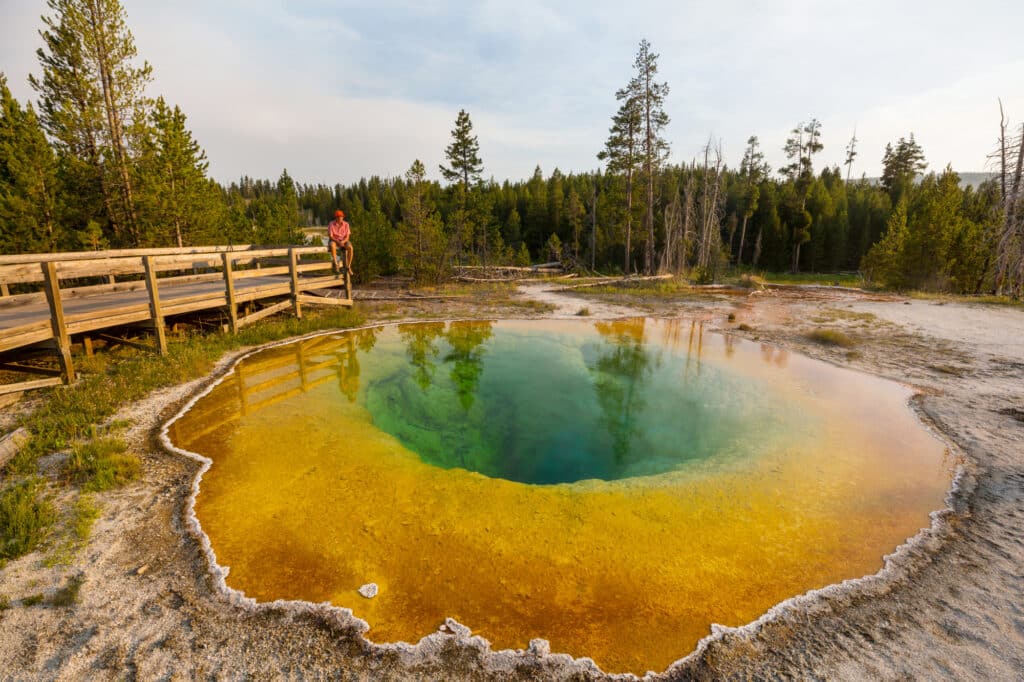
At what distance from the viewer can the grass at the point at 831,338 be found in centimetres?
1191

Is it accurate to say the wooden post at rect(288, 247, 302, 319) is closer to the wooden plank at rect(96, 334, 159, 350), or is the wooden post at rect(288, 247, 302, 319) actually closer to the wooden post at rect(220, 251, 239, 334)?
the wooden post at rect(220, 251, 239, 334)

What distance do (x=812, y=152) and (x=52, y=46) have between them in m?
65.5

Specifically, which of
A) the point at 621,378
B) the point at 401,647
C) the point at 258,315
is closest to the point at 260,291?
the point at 258,315

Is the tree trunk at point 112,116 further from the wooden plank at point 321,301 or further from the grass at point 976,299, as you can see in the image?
the grass at point 976,299

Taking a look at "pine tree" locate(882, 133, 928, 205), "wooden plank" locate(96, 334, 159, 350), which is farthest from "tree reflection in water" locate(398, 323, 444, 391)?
"pine tree" locate(882, 133, 928, 205)

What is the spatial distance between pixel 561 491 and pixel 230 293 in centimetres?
1040

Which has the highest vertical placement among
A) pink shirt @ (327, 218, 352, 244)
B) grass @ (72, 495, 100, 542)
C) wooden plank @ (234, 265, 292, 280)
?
pink shirt @ (327, 218, 352, 244)

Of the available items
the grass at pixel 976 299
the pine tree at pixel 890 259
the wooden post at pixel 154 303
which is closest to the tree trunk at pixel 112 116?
the wooden post at pixel 154 303

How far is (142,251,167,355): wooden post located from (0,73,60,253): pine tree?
28.9 feet

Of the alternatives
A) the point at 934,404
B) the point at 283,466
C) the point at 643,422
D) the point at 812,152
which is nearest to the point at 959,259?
the point at 934,404

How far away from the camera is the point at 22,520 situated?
4.17 metres

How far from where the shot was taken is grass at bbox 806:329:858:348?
11.9 meters

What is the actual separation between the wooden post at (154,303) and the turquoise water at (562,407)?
4557 millimetres

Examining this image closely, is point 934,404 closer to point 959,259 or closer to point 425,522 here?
point 425,522
